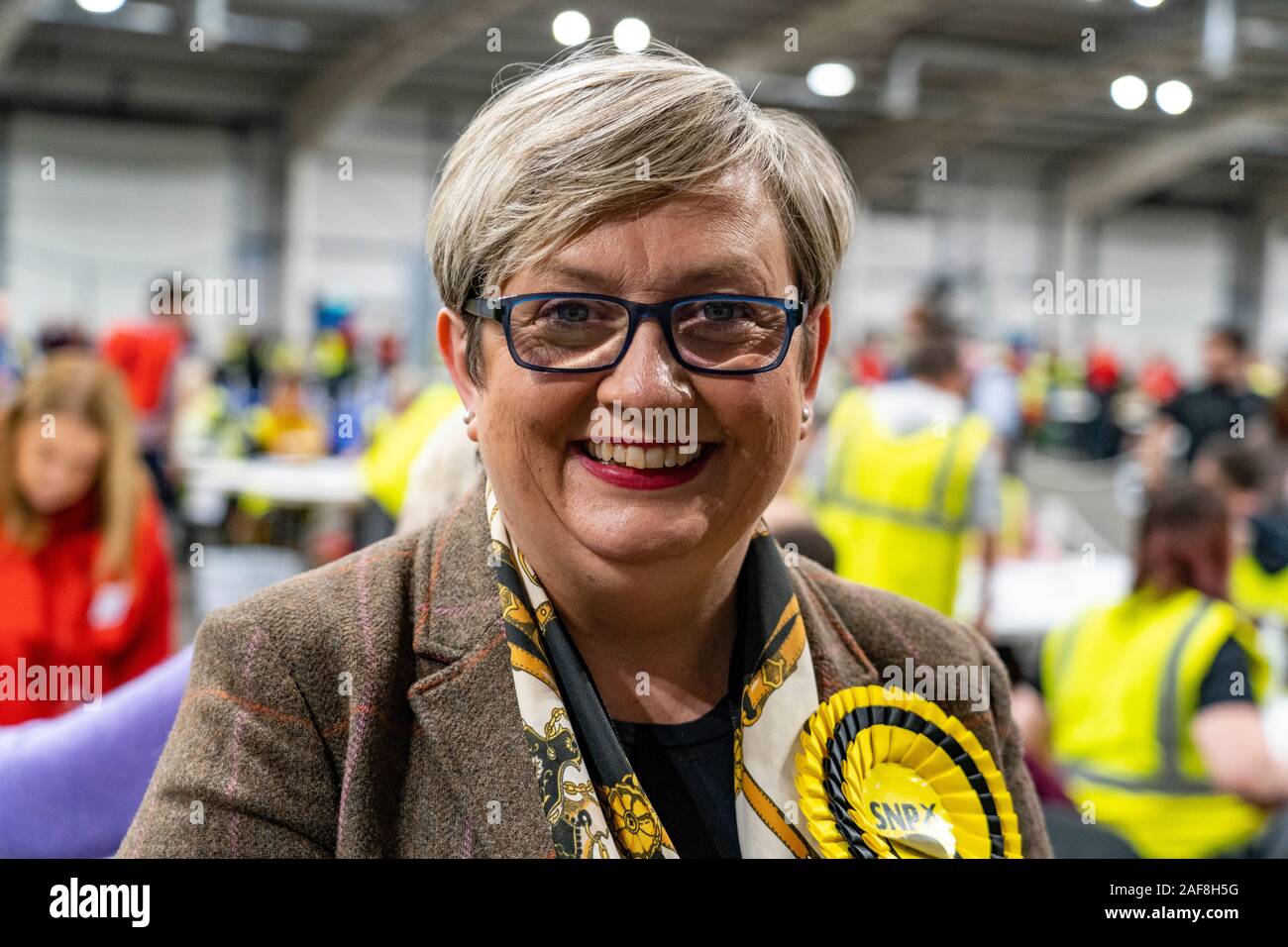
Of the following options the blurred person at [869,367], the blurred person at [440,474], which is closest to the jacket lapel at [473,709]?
the blurred person at [440,474]

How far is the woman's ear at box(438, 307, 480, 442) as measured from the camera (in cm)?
93

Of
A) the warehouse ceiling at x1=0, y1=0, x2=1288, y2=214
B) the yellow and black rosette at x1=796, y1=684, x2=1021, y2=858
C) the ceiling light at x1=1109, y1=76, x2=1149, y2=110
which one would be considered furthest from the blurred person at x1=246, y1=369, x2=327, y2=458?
the yellow and black rosette at x1=796, y1=684, x2=1021, y2=858

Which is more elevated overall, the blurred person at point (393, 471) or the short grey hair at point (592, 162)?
the short grey hair at point (592, 162)

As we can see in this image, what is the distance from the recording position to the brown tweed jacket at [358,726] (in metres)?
0.84

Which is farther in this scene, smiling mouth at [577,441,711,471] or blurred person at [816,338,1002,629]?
blurred person at [816,338,1002,629]

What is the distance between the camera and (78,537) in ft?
7.08

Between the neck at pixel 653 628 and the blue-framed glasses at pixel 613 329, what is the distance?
15 cm

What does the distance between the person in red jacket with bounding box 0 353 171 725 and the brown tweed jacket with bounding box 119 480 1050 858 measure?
3.54 ft

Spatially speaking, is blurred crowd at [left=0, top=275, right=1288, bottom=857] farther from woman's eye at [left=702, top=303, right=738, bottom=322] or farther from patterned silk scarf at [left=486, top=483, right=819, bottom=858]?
woman's eye at [left=702, top=303, right=738, bottom=322]

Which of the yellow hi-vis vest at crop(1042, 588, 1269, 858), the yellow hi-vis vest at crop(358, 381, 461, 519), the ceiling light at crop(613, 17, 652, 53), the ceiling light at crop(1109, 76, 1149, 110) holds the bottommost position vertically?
the yellow hi-vis vest at crop(1042, 588, 1269, 858)

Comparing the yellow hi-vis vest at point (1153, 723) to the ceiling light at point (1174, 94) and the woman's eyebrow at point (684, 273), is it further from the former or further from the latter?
the woman's eyebrow at point (684, 273)
